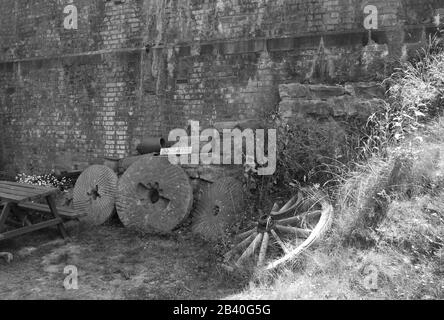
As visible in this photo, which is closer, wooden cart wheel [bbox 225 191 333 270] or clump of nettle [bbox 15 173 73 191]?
wooden cart wheel [bbox 225 191 333 270]

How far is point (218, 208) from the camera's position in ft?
18.0

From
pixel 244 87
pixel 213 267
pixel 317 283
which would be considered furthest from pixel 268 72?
pixel 317 283

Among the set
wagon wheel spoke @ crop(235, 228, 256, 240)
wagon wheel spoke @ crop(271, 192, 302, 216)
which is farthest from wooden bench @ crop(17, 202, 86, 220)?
wagon wheel spoke @ crop(271, 192, 302, 216)

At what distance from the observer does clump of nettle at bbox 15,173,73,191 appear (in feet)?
26.4

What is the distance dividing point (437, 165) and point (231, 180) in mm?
2498

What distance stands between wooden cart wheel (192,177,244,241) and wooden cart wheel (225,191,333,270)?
1.44 ft

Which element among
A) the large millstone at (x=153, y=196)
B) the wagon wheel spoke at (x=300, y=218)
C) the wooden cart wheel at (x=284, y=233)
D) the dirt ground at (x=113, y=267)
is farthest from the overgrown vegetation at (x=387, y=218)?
the large millstone at (x=153, y=196)

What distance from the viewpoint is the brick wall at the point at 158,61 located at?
21.4 feet

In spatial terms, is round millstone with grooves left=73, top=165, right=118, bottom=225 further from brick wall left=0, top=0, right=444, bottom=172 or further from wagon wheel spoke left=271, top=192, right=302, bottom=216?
wagon wheel spoke left=271, top=192, right=302, bottom=216

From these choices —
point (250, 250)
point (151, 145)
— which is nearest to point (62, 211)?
point (151, 145)

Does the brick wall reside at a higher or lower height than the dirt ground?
higher

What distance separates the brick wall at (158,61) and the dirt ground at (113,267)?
2.78 m

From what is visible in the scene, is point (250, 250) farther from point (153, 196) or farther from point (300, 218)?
point (153, 196)

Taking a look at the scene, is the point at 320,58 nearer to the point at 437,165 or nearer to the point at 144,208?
the point at 437,165
